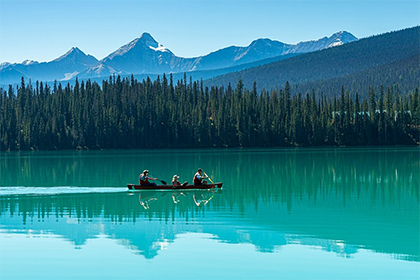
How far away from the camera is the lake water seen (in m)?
20.5

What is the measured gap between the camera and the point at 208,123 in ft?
505

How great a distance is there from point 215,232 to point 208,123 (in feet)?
419

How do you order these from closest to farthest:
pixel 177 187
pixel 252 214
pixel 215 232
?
pixel 215 232, pixel 252 214, pixel 177 187

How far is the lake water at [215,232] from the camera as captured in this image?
20.5 m

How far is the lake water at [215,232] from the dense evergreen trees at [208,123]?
10564 cm

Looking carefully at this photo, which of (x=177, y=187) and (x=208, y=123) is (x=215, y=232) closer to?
(x=177, y=187)

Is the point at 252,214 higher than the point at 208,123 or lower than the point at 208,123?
lower

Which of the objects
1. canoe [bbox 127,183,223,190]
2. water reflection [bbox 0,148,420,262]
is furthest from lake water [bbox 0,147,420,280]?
canoe [bbox 127,183,223,190]

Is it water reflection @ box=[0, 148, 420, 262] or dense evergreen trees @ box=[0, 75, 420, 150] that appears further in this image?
dense evergreen trees @ box=[0, 75, 420, 150]

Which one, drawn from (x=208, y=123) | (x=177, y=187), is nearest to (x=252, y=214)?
(x=177, y=187)

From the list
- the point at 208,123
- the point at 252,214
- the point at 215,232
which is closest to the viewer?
the point at 215,232

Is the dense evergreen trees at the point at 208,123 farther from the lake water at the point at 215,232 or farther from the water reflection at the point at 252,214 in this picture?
the lake water at the point at 215,232

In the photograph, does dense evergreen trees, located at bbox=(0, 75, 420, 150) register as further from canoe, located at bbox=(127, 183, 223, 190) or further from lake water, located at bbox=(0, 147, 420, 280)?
canoe, located at bbox=(127, 183, 223, 190)

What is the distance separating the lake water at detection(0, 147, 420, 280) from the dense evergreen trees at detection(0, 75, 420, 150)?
105638mm
